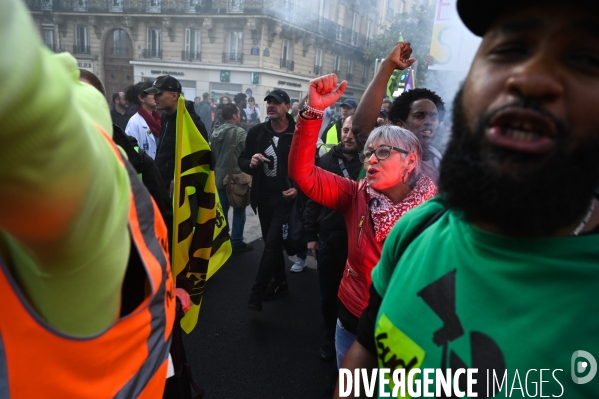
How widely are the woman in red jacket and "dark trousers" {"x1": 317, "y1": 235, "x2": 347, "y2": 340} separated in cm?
75

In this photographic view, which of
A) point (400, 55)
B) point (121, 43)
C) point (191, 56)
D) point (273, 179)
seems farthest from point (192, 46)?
point (400, 55)

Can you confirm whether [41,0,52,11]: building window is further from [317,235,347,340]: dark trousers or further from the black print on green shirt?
the black print on green shirt

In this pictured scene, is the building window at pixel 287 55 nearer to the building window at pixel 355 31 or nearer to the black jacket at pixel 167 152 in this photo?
the building window at pixel 355 31

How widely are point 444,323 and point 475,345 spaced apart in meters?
0.08

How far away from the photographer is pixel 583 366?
75cm

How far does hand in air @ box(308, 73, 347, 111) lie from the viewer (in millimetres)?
2182

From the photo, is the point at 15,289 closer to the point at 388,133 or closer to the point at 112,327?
the point at 112,327

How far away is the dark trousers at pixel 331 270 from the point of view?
10.0 ft

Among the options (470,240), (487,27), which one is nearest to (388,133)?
(487,27)

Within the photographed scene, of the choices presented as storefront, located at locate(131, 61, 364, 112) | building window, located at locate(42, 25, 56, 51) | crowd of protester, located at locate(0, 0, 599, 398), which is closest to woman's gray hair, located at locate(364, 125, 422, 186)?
crowd of protester, located at locate(0, 0, 599, 398)

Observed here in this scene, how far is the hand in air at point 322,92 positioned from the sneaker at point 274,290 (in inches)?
97.7

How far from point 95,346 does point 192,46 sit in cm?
2875

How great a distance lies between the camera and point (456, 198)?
3.15 feet

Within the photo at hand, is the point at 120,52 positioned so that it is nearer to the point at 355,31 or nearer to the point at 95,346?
the point at 355,31
